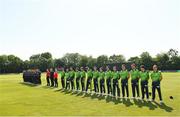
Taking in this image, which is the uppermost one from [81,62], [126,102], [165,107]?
[81,62]

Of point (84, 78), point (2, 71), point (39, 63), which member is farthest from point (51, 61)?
point (84, 78)

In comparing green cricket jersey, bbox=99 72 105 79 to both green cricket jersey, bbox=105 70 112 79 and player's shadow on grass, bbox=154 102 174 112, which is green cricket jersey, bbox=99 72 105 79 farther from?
player's shadow on grass, bbox=154 102 174 112

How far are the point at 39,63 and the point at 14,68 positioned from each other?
9.77 metres

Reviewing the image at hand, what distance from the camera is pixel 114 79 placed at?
64.6 feet

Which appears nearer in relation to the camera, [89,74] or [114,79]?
[114,79]

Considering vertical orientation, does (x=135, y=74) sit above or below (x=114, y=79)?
above

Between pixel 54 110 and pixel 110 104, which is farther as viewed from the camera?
pixel 110 104

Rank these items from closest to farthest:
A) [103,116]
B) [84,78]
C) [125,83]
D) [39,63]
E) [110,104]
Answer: [103,116]
[110,104]
[125,83]
[84,78]
[39,63]

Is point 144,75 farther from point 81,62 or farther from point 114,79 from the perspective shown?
point 81,62

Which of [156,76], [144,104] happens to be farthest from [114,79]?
[144,104]

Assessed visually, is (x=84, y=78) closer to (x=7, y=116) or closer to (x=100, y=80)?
→ (x=100, y=80)

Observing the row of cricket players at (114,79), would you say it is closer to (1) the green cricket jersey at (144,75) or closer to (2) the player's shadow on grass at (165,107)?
(1) the green cricket jersey at (144,75)

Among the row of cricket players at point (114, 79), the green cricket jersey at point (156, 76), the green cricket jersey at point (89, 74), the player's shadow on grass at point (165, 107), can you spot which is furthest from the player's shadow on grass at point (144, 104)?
the green cricket jersey at point (89, 74)

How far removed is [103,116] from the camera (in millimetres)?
13570
